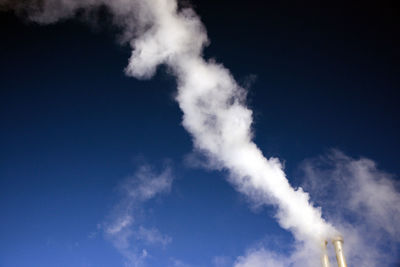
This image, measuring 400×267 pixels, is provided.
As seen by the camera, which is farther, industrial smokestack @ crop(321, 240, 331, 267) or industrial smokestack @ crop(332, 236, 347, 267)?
industrial smokestack @ crop(321, 240, 331, 267)

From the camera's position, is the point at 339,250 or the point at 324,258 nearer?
the point at 339,250

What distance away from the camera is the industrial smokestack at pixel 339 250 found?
13.5 meters

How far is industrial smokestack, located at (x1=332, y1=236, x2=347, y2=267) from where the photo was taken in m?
13.5

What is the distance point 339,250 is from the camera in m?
A: 14.3

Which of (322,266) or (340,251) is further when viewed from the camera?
(322,266)

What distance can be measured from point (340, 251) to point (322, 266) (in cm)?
299

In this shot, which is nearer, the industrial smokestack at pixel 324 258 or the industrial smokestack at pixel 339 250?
the industrial smokestack at pixel 339 250

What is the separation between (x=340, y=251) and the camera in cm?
1419

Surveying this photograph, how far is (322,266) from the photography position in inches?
642
